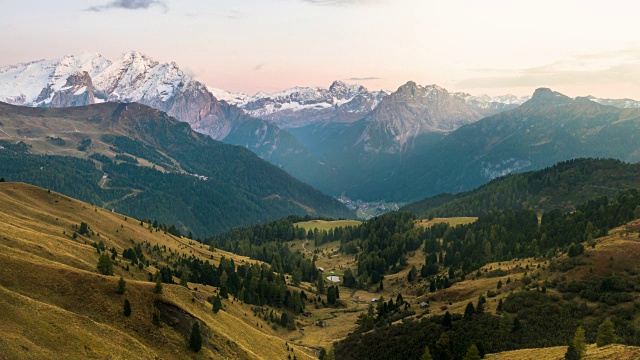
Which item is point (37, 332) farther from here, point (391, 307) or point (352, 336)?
point (391, 307)

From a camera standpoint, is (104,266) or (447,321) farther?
(447,321)

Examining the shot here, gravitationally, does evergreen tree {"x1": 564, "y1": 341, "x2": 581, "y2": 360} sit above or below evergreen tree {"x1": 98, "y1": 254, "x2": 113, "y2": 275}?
above

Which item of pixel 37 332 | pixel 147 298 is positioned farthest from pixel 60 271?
pixel 37 332

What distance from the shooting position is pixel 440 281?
183 meters

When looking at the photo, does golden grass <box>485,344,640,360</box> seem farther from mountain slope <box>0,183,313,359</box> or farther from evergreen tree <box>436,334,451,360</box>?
mountain slope <box>0,183,313,359</box>

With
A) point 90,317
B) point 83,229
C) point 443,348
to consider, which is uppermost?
point 90,317

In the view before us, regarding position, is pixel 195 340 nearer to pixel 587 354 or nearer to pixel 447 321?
pixel 447 321

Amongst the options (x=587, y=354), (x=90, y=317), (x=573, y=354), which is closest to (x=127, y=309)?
(x=90, y=317)

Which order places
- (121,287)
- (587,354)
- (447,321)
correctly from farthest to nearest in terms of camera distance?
(447,321) < (121,287) < (587,354)

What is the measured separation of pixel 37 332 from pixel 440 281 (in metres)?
151

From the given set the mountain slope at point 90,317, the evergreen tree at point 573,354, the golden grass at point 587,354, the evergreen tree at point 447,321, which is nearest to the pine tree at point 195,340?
the mountain slope at point 90,317

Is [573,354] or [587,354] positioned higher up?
[573,354]

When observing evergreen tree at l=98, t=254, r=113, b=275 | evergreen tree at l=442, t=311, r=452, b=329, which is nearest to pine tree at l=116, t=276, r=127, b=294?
evergreen tree at l=98, t=254, r=113, b=275

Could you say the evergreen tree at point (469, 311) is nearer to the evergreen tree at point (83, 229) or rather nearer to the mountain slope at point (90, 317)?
the mountain slope at point (90, 317)
